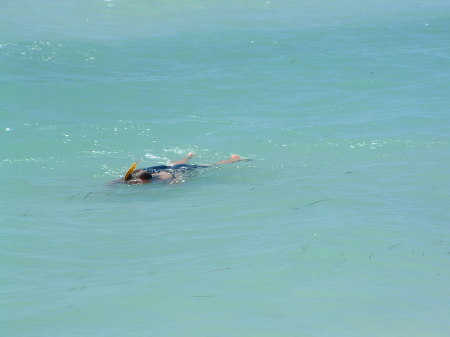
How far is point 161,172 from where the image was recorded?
34.9ft

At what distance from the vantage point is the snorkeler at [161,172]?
1022cm

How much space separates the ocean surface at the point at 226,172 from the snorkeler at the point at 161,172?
161 mm

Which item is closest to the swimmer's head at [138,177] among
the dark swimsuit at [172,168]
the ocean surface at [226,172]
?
the ocean surface at [226,172]

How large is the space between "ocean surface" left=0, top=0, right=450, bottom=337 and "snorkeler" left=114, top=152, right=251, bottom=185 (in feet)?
0.53

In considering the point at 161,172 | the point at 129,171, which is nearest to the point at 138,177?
the point at 129,171

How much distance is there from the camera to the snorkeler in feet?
33.5

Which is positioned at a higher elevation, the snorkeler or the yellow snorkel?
the yellow snorkel

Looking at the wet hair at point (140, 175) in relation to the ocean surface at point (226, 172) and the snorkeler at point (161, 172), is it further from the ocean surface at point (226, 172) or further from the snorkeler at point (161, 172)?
the ocean surface at point (226, 172)

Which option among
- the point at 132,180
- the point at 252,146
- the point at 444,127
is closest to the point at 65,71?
the point at 252,146

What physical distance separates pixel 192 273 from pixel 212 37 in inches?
504

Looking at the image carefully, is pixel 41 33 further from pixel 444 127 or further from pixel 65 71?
pixel 444 127

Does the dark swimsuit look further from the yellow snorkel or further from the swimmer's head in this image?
the yellow snorkel

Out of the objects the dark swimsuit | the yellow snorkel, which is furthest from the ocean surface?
the dark swimsuit

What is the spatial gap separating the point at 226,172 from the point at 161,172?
938 millimetres
